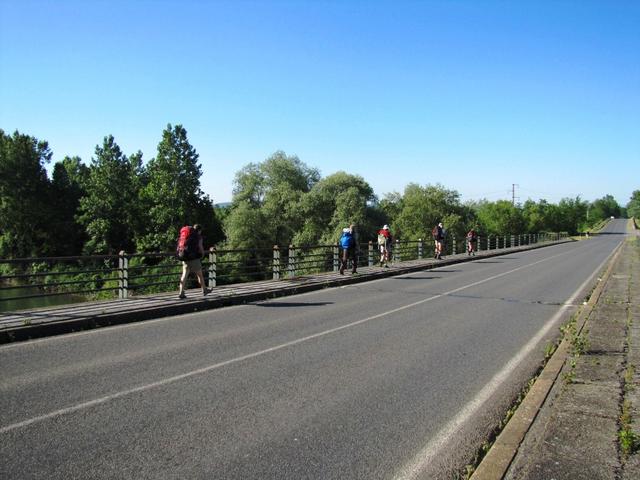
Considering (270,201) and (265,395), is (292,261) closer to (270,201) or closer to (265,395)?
(265,395)

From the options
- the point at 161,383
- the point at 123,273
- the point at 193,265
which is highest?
the point at 193,265

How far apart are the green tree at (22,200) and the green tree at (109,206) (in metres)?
5.60

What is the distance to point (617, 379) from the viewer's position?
537cm

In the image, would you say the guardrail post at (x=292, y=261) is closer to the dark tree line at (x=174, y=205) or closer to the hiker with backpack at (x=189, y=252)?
the hiker with backpack at (x=189, y=252)

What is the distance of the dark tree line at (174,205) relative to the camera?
179ft

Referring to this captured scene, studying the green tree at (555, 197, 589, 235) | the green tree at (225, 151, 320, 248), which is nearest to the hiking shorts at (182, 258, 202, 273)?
the green tree at (225, 151, 320, 248)

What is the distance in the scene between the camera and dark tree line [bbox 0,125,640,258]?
54.6m

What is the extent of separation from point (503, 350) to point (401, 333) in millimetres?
1729

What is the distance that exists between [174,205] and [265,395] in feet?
193

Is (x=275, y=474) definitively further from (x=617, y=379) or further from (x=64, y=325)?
(x=64, y=325)

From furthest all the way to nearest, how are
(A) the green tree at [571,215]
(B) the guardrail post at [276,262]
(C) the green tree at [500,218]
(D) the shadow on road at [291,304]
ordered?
(A) the green tree at [571,215] → (C) the green tree at [500,218] → (B) the guardrail post at [276,262] → (D) the shadow on road at [291,304]

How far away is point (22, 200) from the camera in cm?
6506

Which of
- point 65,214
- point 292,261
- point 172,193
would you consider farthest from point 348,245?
point 65,214

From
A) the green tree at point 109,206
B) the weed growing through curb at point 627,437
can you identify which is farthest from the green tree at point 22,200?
the weed growing through curb at point 627,437
